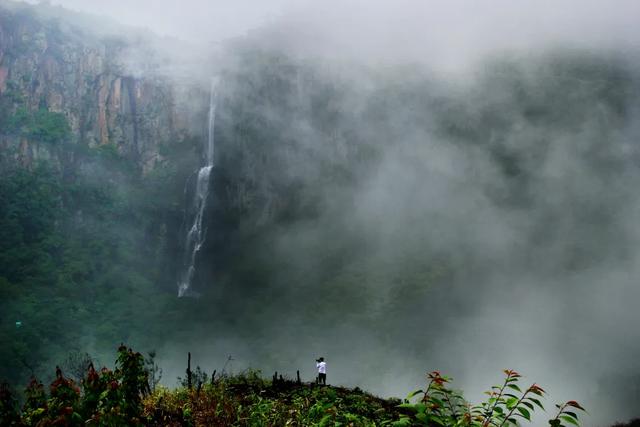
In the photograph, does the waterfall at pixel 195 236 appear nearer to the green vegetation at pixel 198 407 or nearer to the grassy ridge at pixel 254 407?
the grassy ridge at pixel 254 407

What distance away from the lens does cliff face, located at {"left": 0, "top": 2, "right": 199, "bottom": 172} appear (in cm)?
8469

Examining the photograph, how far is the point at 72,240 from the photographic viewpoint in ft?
257

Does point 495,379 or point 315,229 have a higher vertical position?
point 315,229

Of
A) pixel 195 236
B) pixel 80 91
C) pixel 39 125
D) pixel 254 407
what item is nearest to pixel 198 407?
pixel 254 407

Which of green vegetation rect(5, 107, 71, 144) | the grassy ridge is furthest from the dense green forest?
the grassy ridge

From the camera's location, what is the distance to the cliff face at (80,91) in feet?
278

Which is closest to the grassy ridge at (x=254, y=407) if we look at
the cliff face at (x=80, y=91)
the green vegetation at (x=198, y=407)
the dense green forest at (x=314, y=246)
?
the green vegetation at (x=198, y=407)

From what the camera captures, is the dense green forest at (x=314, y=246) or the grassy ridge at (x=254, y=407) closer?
the grassy ridge at (x=254, y=407)

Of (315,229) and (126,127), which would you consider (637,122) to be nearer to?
(315,229)

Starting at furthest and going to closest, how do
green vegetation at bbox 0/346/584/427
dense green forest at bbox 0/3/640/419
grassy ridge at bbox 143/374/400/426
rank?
dense green forest at bbox 0/3/640/419, grassy ridge at bbox 143/374/400/426, green vegetation at bbox 0/346/584/427

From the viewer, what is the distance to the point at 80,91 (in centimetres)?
8988

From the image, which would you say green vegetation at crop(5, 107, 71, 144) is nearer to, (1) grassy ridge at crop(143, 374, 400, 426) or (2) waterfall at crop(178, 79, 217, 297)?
(2) waterfall at crop(178, 79, 217, 297)

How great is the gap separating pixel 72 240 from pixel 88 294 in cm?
1299

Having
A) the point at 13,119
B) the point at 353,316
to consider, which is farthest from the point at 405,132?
the point at 13,119
